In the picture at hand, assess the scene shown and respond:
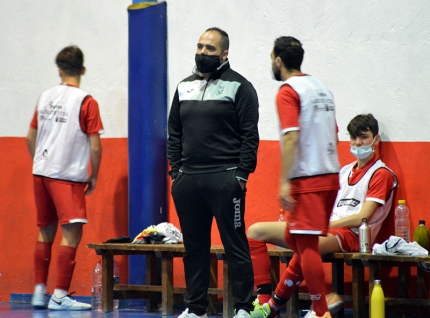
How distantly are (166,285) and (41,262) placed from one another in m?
1.13

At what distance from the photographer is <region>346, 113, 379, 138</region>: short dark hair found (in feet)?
20.1

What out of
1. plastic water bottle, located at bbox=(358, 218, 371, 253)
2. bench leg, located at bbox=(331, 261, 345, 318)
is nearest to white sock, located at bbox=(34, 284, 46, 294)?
bench leg, located at bbox=(331, 261, 345, 318)

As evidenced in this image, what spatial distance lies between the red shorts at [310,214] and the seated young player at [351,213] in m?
0.66

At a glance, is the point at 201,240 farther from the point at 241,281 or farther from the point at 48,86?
the point at 48,86

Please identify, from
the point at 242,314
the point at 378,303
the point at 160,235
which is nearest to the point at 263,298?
the point at 242,314

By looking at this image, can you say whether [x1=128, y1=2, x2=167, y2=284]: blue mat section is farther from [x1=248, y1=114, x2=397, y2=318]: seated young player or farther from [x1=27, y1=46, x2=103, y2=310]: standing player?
[x1=248, y1=114, x2=397, y2=318]: seated young player

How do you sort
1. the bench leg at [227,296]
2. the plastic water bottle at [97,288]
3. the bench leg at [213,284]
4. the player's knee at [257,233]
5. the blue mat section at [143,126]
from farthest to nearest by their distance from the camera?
the blue mat section at [143,126] → the plastic water bottle at [97,288] → the bench leg at [213,284] → the bench leg at [227,296] → the player's knee at [257,233]

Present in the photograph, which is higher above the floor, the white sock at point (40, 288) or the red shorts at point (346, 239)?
the red shorts at point (346, 239)

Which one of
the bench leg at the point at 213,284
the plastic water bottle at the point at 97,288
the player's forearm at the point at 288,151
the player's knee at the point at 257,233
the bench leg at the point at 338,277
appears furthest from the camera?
the plastic water bottle at the point at 97,288

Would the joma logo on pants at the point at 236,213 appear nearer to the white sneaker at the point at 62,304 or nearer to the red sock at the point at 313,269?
the red sock at the point at 313,269

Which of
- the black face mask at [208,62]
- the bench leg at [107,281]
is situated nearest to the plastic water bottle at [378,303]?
the black face mask at [208,62]

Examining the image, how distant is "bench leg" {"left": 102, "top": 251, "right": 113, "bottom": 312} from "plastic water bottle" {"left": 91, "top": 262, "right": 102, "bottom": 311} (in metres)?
0.16

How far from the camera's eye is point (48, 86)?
770 cm

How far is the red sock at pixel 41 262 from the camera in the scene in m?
6.73
